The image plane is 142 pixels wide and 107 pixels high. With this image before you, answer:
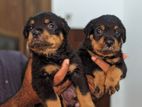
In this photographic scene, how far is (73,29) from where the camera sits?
153 inches

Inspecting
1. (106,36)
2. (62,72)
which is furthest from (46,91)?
(106,36)

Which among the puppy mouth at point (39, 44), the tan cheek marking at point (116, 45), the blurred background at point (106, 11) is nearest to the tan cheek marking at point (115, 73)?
the tan cheek marking at point (116, 45)

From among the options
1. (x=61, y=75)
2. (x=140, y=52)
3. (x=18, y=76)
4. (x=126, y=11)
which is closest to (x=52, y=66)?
(x=61, y=75)

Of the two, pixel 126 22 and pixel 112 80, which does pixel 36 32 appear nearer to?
pixel 112 80

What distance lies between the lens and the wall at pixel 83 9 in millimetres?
4039

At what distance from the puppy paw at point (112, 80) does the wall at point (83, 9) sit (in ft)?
7.58

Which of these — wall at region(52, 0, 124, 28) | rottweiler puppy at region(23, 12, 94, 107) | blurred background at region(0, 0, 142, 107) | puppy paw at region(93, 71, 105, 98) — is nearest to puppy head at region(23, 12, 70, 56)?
rottweiler puppy at region(23, 12, 94, 107)

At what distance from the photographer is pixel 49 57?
160 centimetres

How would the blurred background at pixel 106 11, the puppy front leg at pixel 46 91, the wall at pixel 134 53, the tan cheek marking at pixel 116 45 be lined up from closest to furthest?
the puppy front leg at pixel 46 91 → the tan cheek marking at pixel 116 45 → the blurred background at pixel 106 11 → the wall at pixel 134 53

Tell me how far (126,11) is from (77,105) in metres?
2.41

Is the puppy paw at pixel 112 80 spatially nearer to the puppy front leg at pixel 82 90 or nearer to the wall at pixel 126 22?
the puppy front leg at pixel 82 90

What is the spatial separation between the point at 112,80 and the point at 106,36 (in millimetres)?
219

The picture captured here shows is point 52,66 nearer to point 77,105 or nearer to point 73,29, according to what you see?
point 77,105

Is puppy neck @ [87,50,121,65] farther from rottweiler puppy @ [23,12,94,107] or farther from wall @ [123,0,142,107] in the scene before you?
wall @ [123,0,142,107]
